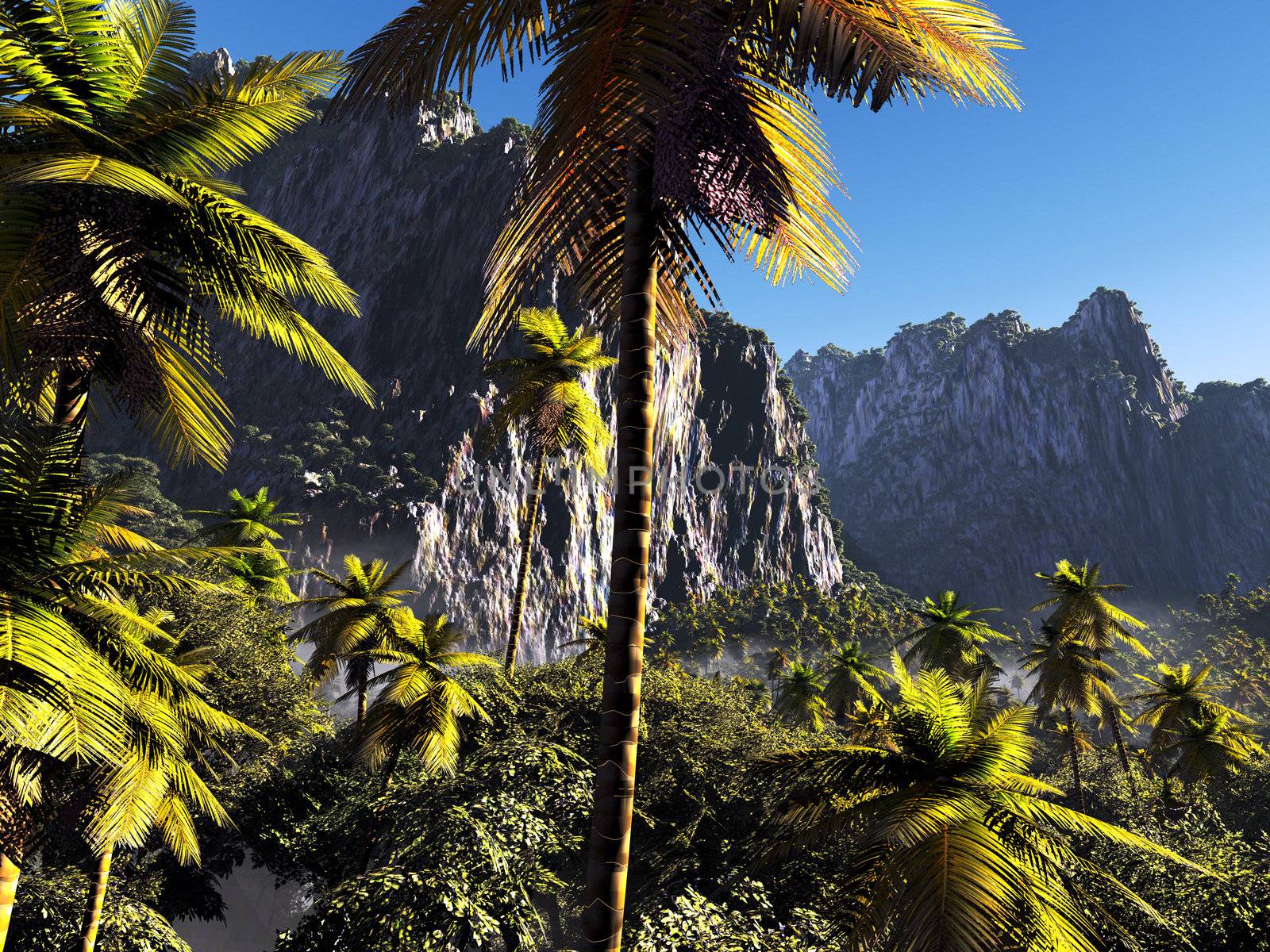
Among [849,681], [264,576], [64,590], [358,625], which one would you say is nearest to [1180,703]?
[849,681]

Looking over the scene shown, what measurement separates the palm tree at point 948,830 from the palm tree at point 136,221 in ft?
24.1

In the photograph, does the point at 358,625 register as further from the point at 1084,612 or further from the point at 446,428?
the point at 446,428

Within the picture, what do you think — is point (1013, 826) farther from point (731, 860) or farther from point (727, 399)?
point (727, 399)

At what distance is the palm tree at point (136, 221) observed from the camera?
634cm

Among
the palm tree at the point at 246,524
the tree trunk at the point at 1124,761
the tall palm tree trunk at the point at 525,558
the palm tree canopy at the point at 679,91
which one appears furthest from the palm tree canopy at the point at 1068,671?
the palm tree at the point at 246,524

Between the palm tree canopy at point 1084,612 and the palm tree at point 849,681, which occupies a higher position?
the palm tree canopy at point 1084,612

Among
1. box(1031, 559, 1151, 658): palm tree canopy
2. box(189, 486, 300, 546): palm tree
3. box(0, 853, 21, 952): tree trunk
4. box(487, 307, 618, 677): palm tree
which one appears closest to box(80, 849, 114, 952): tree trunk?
box(0, 853, 21, 952): tree trunk

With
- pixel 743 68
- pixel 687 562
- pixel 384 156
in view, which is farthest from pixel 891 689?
pixel 384 156

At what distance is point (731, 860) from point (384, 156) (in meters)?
137

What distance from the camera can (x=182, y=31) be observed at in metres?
7.79

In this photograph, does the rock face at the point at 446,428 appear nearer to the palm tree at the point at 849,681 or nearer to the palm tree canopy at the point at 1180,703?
the palm tree at the point at 849,681

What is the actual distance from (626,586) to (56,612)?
5466mm

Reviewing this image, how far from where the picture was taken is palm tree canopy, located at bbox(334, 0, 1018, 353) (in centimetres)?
450

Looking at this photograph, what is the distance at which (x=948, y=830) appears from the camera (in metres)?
7.43
